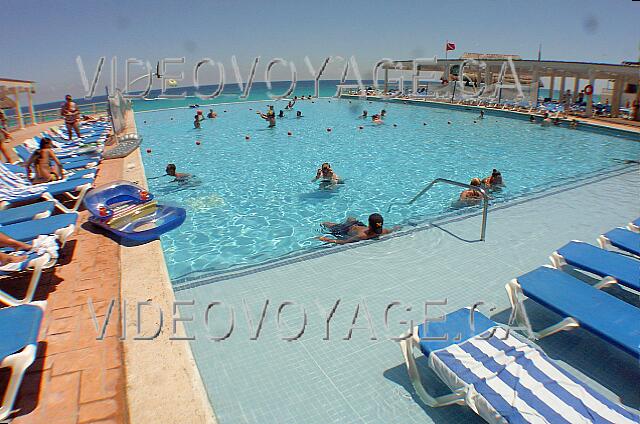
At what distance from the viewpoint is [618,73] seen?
16.1 metres

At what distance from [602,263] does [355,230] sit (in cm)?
304

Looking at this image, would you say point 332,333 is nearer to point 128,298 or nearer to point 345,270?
point 345,270

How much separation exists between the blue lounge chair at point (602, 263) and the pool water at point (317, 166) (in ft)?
7.84

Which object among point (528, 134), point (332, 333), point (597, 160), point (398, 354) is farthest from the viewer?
point (528, 134)

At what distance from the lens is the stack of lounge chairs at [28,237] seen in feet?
7.54

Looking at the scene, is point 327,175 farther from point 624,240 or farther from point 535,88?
point 535,88

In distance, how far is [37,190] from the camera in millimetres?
5984

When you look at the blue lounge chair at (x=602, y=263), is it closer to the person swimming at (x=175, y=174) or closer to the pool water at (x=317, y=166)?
the pool water at (x=317, y=166)

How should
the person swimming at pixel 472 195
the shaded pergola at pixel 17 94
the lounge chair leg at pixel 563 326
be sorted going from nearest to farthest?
1. the lounge chair leg at pixel 563 326
2. the person swimming at pixel 472 195
3. the shaded pergola at pixel 17 94

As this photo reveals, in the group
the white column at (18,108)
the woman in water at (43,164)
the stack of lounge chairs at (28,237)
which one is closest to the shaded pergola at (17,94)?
the white column at (18,108)

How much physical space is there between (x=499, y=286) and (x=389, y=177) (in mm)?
6179

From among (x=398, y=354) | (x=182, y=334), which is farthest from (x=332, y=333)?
(x=182, y=334)

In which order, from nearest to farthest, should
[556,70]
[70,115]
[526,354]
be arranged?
1. [526,354]
2. [70,115]
3. [556,70]

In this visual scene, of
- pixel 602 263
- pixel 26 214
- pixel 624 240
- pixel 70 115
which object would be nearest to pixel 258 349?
pixel 602 263
